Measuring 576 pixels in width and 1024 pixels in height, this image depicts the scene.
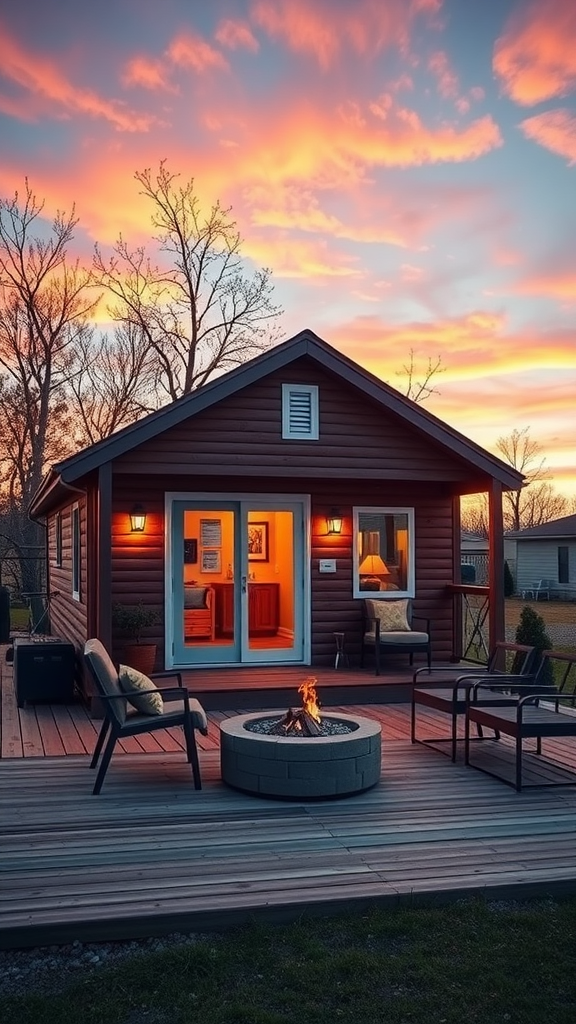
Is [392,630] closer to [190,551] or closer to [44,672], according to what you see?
[190,551]

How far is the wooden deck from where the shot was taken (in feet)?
12.6

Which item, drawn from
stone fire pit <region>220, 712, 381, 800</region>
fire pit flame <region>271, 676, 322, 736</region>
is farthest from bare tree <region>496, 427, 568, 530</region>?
stone fire pit <region>220, 712, 381, 800</region>

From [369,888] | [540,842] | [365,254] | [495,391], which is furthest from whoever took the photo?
[495,391]

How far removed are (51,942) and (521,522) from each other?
46.2m

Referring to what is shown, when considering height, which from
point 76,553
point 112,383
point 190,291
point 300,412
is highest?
point 190,291

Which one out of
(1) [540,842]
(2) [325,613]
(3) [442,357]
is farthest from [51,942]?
(3) [442,357]

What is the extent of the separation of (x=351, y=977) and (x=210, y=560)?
7298 mm

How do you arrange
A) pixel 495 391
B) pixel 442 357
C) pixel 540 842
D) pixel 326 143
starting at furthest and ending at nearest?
1. pixel 442 357
2. pixel 495 391
3. pixel 326 143
4. pixel 540 842

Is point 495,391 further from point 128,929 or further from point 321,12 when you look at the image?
point 128,929

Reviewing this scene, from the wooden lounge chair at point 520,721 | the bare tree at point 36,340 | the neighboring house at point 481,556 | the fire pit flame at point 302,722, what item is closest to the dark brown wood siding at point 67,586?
the fire pit flame at point 302,722

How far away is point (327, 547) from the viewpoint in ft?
35.3

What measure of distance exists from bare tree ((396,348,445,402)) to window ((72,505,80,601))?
53.6 feet

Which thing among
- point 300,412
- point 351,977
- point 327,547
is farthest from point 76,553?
point 351,977

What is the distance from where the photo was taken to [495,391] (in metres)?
22.2
